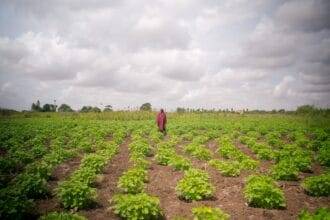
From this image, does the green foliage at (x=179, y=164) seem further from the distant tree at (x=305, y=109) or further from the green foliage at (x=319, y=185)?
the distant tree at (x=305, y=109)

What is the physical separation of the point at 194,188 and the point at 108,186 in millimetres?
3578

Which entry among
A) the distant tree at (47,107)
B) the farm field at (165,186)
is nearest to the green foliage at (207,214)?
the farm field at (165,186)

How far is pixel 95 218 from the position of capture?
9445mm

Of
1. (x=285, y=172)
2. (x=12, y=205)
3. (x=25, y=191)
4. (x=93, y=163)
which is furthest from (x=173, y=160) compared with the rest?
(x=12, y=205)

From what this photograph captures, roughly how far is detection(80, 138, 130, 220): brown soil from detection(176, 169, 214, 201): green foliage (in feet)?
7.54

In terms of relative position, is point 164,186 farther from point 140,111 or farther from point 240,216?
point 140,111

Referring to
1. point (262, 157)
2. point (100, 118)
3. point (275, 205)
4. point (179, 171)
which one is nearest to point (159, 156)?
point (179, 171)

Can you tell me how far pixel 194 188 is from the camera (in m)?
10.8

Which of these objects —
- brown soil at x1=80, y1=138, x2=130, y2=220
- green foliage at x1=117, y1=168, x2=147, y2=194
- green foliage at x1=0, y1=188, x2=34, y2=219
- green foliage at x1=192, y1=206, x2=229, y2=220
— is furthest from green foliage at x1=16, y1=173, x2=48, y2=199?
green foliage at x1=192, y1=206, x2=229, y2=220

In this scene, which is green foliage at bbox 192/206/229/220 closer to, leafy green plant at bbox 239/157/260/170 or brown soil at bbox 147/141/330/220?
brown soil at bbox 147/141/330/220

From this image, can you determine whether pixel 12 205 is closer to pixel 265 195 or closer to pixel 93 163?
pixel 93 163

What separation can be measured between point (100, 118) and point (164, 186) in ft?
125

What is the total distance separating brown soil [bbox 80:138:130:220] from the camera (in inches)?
384

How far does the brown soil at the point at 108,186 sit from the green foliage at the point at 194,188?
7.54ft
